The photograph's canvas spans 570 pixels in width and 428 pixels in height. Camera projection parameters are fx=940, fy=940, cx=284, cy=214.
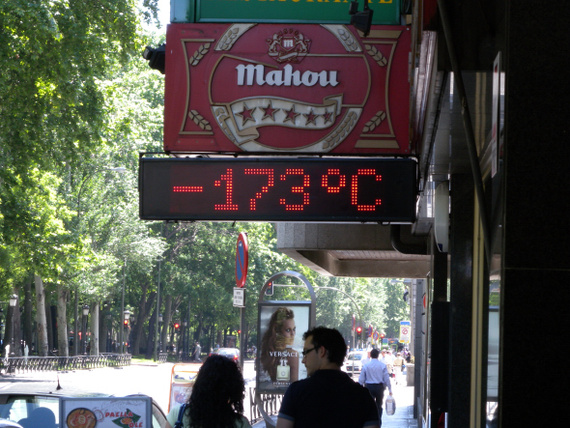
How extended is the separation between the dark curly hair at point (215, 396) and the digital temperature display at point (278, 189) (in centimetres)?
214

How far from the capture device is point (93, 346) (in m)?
58.5

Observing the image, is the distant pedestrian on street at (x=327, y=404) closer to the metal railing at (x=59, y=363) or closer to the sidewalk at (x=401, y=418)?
the sidewalk at (x=401, y=418)

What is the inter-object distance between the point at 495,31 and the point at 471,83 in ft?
1.16

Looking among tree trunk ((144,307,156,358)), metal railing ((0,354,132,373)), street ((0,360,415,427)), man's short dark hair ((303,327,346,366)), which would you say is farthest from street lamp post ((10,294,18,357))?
man's short dark hair ((303,327,346,366))

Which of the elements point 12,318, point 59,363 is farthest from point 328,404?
point 12,318

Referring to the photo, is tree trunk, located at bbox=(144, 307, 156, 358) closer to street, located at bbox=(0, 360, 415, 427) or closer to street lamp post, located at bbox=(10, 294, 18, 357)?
street, located at bbox=(0, 360, 415, 427)

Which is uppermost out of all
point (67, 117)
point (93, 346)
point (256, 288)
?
point (67, 117)

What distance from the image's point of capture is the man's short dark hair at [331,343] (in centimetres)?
520

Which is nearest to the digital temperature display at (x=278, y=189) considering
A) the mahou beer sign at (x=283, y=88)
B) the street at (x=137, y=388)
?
the mahou beer sign at (x=283, y=88)

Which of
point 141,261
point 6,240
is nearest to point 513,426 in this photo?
point 6,240

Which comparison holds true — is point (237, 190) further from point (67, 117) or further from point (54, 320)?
point (54, 320)

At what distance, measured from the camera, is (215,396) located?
4.61 meters

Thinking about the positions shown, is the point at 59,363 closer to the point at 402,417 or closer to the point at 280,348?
the point at 402,417

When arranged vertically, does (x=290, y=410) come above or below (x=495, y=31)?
below
